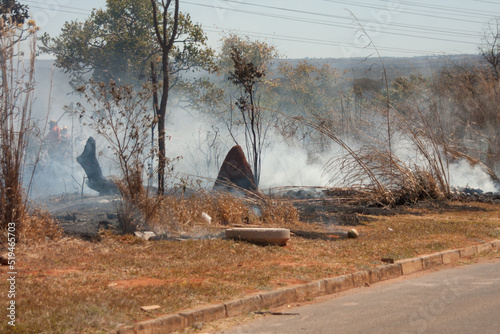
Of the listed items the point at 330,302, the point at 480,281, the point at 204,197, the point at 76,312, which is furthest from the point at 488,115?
the point at 76,312

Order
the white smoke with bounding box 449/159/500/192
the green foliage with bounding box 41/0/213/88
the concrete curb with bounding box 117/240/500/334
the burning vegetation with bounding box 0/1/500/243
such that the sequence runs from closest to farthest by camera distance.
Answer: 1. the concrete curb with bounding box 117/240/500/334
2. the burning vegetation with bounding box 0/1/500/243
3. the white smoke with bounding box 449/159/500/192
4. the green foliage with bounding box 41/0/213/88

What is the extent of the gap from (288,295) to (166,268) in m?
1.97

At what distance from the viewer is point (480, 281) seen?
307 inches

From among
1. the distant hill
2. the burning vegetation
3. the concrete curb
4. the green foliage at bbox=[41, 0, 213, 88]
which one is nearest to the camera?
the concrete curb

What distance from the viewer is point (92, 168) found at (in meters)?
22.0

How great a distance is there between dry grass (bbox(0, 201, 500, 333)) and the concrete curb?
18 centimetres

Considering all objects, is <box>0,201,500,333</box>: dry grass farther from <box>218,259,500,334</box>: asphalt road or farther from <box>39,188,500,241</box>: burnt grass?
<box>39,188,500,241</box>: burnt grass

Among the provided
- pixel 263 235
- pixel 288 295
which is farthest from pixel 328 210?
pixel 288 295

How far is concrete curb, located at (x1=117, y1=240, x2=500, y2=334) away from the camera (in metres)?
5.19

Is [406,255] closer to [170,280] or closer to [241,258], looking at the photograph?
[241,258]

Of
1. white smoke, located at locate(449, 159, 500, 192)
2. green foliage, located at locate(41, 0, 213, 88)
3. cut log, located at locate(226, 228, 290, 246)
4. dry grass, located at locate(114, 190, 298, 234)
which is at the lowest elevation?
cut log, located at locate(226, 228, 290, 246)

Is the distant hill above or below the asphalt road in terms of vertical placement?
above

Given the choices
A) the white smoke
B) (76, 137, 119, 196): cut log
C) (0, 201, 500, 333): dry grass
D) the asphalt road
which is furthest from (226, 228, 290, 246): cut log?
the white smoke

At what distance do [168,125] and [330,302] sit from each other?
44.2 meters
